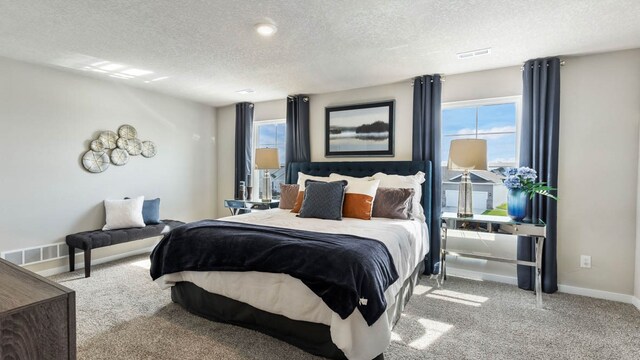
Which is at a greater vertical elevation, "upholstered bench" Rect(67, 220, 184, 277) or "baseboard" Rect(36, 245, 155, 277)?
"upholstered bench" Rect(67, 220, 184, 277)

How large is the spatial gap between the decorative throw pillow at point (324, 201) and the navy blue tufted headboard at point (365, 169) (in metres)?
0.80

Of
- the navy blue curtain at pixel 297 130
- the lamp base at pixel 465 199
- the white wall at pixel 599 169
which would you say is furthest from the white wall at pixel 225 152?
the white wall at pixel 599 169

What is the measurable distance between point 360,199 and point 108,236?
2997 millimetres

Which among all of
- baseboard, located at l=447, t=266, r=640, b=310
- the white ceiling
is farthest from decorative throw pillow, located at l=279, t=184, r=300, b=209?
baseboard, located at l=447, t=266, r=640, b=310

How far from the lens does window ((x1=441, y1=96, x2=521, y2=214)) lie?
3.63 meters

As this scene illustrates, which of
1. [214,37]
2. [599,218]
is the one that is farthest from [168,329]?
[599,218]

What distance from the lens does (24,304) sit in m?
0.89

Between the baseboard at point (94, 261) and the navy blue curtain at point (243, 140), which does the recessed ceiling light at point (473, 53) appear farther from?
the baseboard at point (94, 261)

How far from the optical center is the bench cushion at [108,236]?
359 cm

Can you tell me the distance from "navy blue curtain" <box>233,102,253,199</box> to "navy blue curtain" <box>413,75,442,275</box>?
2781 millimetres

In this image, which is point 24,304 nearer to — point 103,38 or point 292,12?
point 292,12

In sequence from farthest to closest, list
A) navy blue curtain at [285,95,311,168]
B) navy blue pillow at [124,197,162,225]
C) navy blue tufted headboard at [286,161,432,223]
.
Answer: navy blue curtain at [285,95,311,168] < navy blue pillow at [124,197,162,225] < navy blue tufted headboard at [286,161,432,223]

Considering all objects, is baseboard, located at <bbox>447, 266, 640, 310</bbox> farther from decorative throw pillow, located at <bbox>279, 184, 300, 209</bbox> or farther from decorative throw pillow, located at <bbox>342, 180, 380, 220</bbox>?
decorative throw pillow, located at <bbox>279, 184, 300, 209</bbox>

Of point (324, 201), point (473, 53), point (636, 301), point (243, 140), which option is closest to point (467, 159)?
point (473, 53)
